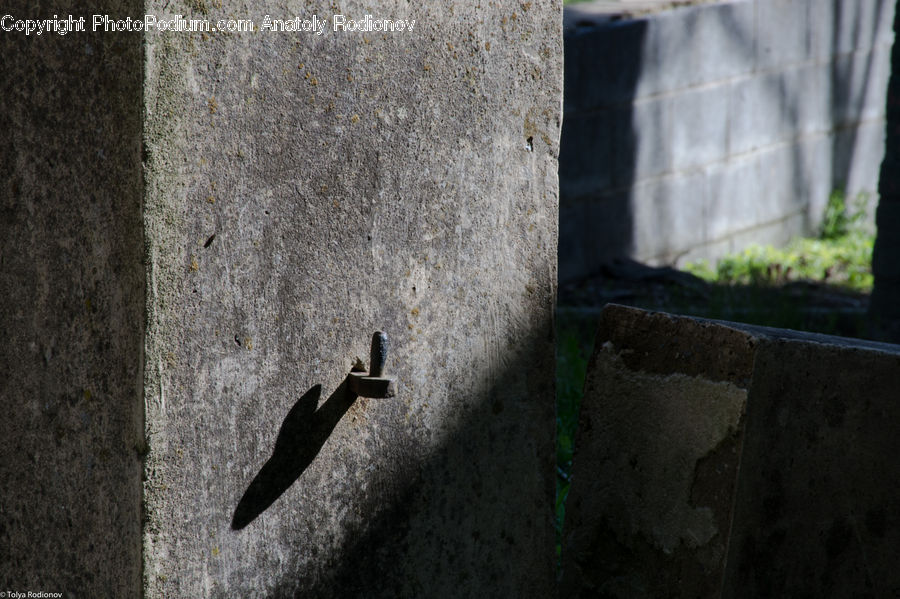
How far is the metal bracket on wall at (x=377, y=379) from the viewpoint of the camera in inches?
63.1

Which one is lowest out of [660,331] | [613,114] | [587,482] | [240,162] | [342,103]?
[587,482]

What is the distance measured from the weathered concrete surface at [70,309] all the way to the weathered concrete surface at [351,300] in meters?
0.05

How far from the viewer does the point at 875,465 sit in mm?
2000

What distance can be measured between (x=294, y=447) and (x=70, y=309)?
40cm

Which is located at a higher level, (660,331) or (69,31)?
(69,31)

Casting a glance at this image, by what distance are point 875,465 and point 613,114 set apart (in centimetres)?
374

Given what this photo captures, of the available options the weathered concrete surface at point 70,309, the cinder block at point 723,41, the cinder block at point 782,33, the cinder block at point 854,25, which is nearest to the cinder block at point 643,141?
the cinder block at point 723,41

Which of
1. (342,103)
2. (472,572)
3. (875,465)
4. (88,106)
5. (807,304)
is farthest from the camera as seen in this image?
(807,304)

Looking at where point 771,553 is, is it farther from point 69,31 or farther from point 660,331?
point 69,31

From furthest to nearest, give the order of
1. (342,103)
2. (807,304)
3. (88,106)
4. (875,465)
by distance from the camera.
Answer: (807,304) < (875,465) < (342,103) < (88,106)

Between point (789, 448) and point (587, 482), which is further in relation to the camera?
point (587, 482)

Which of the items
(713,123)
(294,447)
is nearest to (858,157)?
(713,123)

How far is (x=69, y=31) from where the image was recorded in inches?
58.7

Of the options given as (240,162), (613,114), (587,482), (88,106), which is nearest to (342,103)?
(240,162)
